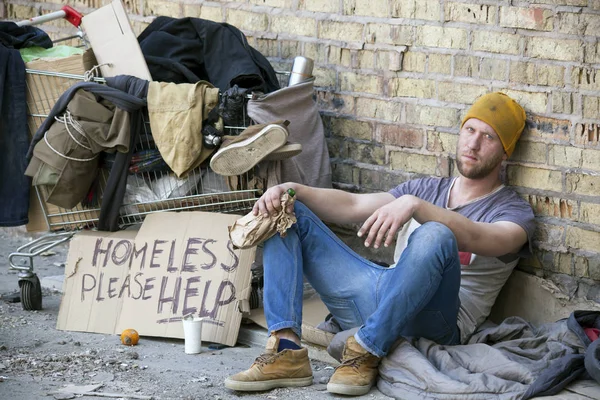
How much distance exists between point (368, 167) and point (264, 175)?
746mm

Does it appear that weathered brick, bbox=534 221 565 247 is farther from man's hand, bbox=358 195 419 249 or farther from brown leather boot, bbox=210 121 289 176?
brown leather boot, bbox=210 121 289 176

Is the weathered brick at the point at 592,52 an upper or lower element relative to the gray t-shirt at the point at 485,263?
upper

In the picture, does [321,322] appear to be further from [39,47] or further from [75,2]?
[75,2]

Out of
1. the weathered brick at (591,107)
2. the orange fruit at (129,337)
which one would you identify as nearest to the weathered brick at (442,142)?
Answer: the weathered brick at (591,107)

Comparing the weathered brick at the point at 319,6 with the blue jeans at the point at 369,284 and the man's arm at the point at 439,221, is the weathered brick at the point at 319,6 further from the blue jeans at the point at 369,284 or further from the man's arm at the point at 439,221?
the man's arm at the point at 439,221

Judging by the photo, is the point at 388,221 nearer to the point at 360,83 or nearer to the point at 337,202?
the point at 337,202

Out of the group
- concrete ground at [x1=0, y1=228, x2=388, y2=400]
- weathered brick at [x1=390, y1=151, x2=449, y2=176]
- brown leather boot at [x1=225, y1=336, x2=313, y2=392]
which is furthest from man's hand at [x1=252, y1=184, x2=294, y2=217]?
weathered brick at [x1=390, y1=151, x2=449, y2=176]

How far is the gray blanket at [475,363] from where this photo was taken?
12.9ft

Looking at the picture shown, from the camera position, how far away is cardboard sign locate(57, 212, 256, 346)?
494cm

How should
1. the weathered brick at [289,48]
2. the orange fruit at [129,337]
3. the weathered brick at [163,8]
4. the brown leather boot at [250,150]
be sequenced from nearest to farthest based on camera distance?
the brown leather boot at [250,150], the orange fruit at [129,337], the weathered brick at [289,48], the weathered brick at [163,8]

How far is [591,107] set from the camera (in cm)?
441

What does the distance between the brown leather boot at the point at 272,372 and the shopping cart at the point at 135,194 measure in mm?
1150

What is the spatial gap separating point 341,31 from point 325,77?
0.28 m

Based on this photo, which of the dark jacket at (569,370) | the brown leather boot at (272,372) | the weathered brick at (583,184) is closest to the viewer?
the dark jacket at (569,370)
